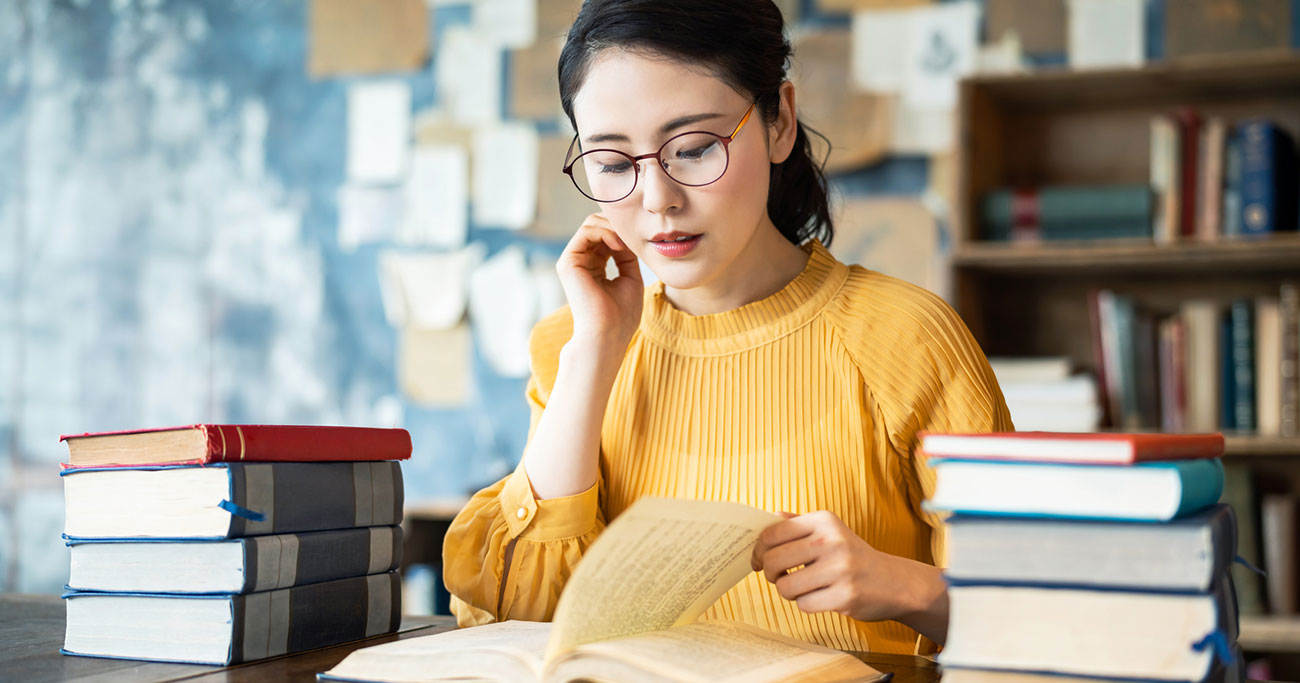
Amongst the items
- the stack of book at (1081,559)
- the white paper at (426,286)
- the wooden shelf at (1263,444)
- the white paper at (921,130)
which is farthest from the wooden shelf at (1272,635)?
the white paper at (426,286)

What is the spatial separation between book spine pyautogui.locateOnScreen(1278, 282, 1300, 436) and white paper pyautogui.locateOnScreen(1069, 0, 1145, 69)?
2.25 ft

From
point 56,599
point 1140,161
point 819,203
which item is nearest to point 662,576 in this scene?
point 819,203

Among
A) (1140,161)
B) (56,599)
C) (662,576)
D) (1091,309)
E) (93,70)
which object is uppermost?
(93,70)

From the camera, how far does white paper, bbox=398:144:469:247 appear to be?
10.3ft

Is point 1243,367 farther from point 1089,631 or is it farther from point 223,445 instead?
point 223,445

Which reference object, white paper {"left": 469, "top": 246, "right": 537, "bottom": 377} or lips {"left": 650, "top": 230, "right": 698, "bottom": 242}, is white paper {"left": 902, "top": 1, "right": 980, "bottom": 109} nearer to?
white paper {"left": 469, "top": 246, "right": 537, "bottom": 377}

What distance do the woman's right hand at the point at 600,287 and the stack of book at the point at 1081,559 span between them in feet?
1.83

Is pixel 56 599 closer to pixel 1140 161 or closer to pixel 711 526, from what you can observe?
pixel 711 526

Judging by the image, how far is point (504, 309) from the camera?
121 inches

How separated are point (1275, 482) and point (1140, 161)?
74cm

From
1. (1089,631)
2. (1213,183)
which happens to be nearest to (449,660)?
(1089,631)

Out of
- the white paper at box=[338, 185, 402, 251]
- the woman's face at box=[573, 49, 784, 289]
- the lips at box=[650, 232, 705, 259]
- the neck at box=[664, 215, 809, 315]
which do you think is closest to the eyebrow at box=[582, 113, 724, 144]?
the woman's face at box=[573, 49, 784, 289]

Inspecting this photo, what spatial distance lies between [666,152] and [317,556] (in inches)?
19.4

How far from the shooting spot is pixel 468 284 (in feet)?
10.2
